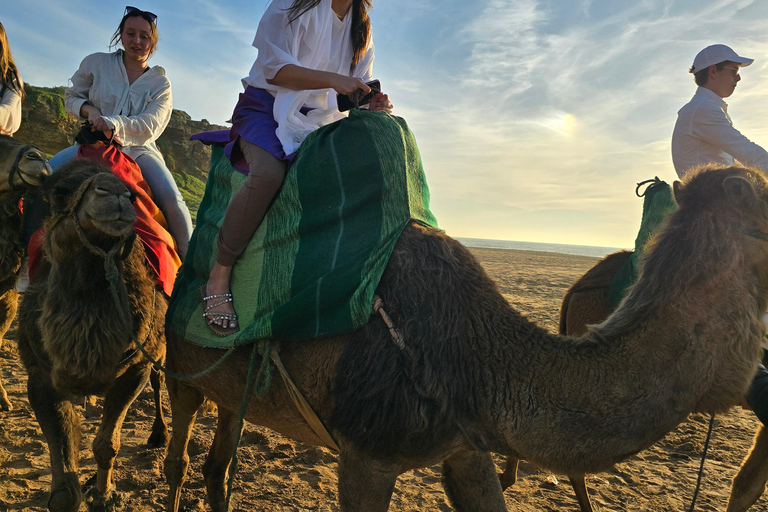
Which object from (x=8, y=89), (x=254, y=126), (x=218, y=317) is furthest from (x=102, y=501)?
(x=8, y=89)

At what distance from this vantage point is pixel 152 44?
4305 millimetres

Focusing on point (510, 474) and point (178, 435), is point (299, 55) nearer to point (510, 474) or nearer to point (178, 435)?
point (178, 435)

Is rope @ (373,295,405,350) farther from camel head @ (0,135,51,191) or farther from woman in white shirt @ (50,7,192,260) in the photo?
camel head @ (0,135,51,191)

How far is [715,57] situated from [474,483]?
12.2 ft

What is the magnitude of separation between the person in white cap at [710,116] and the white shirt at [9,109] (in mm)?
5383

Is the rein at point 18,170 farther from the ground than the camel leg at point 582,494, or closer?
farther from the ground

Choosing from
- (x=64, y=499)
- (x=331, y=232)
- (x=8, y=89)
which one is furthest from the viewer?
(x=8, y=89)

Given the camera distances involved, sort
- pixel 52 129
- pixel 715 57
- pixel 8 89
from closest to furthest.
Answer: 1. pixel 715 57
2. pixel 8 89
3. pixel 52 129

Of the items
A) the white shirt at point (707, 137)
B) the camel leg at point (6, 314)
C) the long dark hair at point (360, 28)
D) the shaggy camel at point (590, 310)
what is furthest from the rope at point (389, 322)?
the camel leg at point (6, 314)

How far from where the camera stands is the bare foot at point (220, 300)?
263 centimetres

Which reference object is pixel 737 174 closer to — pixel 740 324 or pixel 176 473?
pixel 740 324

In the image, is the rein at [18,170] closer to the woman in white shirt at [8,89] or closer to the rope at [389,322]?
the woman in white shirt at [8,89]

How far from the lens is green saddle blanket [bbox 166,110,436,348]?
221cm

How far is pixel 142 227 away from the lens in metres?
3.22
